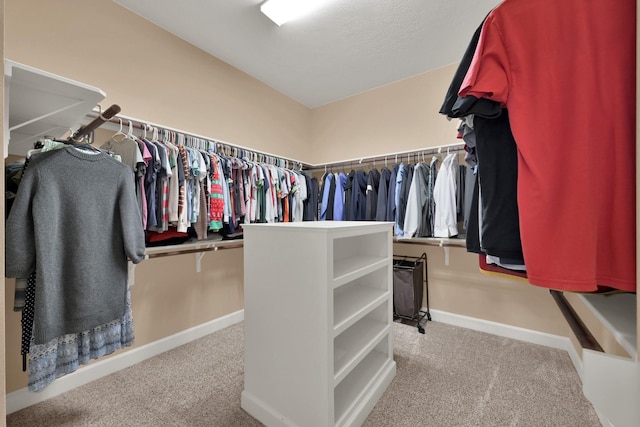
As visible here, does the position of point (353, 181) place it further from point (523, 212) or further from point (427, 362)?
point (523, 212)

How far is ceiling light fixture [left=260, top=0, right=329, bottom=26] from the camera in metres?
1.86

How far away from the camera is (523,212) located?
65cm

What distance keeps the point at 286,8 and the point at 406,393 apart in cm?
284

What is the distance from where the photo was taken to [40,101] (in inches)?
43.9

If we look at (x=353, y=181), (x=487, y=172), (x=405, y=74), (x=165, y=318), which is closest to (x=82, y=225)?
(x=165, y=318)

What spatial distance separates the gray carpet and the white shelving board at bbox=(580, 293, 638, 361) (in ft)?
3.48

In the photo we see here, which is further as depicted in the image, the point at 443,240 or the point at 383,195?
the point at 383,195

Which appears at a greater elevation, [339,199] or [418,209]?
[339,199]

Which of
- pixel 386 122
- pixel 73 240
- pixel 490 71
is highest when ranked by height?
pixel 386 122

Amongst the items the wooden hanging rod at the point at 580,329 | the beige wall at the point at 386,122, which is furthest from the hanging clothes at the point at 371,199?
the wooden hanging rod at the point at 580,329

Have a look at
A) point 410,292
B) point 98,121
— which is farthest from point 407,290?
point 98,121

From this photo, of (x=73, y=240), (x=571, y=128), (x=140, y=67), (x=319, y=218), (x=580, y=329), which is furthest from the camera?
(x=319, y=218)

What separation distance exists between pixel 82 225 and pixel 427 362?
235cm

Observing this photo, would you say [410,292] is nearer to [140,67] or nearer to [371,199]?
[371,199]
